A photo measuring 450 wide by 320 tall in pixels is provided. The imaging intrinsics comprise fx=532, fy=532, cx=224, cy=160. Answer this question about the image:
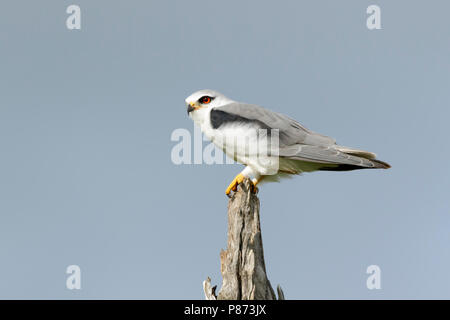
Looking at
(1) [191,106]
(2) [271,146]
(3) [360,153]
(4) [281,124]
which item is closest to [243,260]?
(2) [271,146]

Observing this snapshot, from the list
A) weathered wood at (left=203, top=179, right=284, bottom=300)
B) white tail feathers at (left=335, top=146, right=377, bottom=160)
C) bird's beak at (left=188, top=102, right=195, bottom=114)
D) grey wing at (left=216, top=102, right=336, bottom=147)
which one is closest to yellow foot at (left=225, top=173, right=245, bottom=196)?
weathered wood at (left=203, top=179, right=284, bottom=300)

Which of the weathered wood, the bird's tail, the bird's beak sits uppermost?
the bird's beak

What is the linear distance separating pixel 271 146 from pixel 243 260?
2.16 metres

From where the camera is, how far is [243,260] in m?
8.10

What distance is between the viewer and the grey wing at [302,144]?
29.6ft

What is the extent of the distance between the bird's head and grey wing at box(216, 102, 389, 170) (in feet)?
0.94

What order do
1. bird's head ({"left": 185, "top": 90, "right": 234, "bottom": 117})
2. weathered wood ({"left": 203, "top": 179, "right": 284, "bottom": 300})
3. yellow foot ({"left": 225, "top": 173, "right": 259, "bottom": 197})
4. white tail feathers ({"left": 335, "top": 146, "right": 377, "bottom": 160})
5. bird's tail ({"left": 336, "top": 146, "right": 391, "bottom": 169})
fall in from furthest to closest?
1. bird's head ({"left": 185, "top": 90, "right": 234, "bottom": 117})
2. yellow foot ({"left": 225, "top": 173, "right": 259, "bottom": 197})
3. white tail feathers ({"left": 335, "top": 146, "right": 377, "bottom": 160})
4. bird's tail ({"left": 336, "top": 146, "right": 391, "bottom": 169})
5. weathered wood ({"left": 203, "top": 179, "right": 284, "bottom": 300})

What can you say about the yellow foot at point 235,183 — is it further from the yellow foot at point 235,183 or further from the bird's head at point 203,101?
the bird's head at point 203,101

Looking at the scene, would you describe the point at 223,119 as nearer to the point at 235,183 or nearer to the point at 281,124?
the point at 281,124

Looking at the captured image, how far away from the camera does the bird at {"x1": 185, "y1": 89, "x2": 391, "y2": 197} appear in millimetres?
9133

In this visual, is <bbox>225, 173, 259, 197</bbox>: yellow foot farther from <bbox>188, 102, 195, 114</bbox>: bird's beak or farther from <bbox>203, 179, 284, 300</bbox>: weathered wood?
<bbox>188, 102, 195, 114</bbox>: bird's beak

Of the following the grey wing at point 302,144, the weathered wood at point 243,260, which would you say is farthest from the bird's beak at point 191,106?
the weathered wood at point 243,260

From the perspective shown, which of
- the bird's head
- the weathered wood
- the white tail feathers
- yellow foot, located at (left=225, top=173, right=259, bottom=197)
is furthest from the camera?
the bird's head
